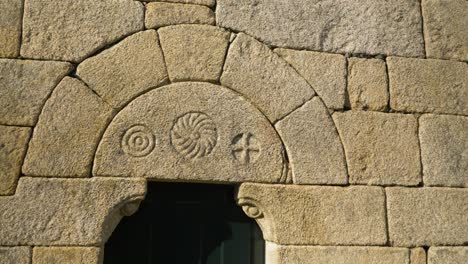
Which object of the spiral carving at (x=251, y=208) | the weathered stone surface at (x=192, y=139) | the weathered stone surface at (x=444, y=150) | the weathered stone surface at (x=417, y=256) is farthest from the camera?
the weathered stone surface at (x=444, y=150)

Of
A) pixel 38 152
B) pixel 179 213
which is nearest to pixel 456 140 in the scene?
pixel 179 213

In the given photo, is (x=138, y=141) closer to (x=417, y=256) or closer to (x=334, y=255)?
(x=334, y=255)

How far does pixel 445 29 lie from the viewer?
149 inches

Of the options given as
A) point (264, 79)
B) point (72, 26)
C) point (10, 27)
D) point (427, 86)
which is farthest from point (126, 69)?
point (427, 86)

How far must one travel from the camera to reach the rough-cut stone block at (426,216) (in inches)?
134

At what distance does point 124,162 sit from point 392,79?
77.9 inches

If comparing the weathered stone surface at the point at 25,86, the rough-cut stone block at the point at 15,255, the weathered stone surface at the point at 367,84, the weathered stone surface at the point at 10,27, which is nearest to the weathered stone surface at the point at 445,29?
the weathered stone surface at the point at 367,84

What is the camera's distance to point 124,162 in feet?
10.3

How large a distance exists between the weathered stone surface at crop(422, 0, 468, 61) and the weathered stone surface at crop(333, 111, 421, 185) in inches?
25.8

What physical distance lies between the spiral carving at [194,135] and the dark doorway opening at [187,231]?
432 millimetres

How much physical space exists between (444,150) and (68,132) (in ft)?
8.46

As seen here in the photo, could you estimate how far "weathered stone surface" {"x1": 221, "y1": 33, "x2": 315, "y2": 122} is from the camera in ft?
11.0

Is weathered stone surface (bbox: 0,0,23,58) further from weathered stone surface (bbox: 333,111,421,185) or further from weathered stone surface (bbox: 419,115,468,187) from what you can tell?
weathered stone surface (bbox: 419,115,468,187)

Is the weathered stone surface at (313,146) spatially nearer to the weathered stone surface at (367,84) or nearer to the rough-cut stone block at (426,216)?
the weathered stone surface at (367,84)
